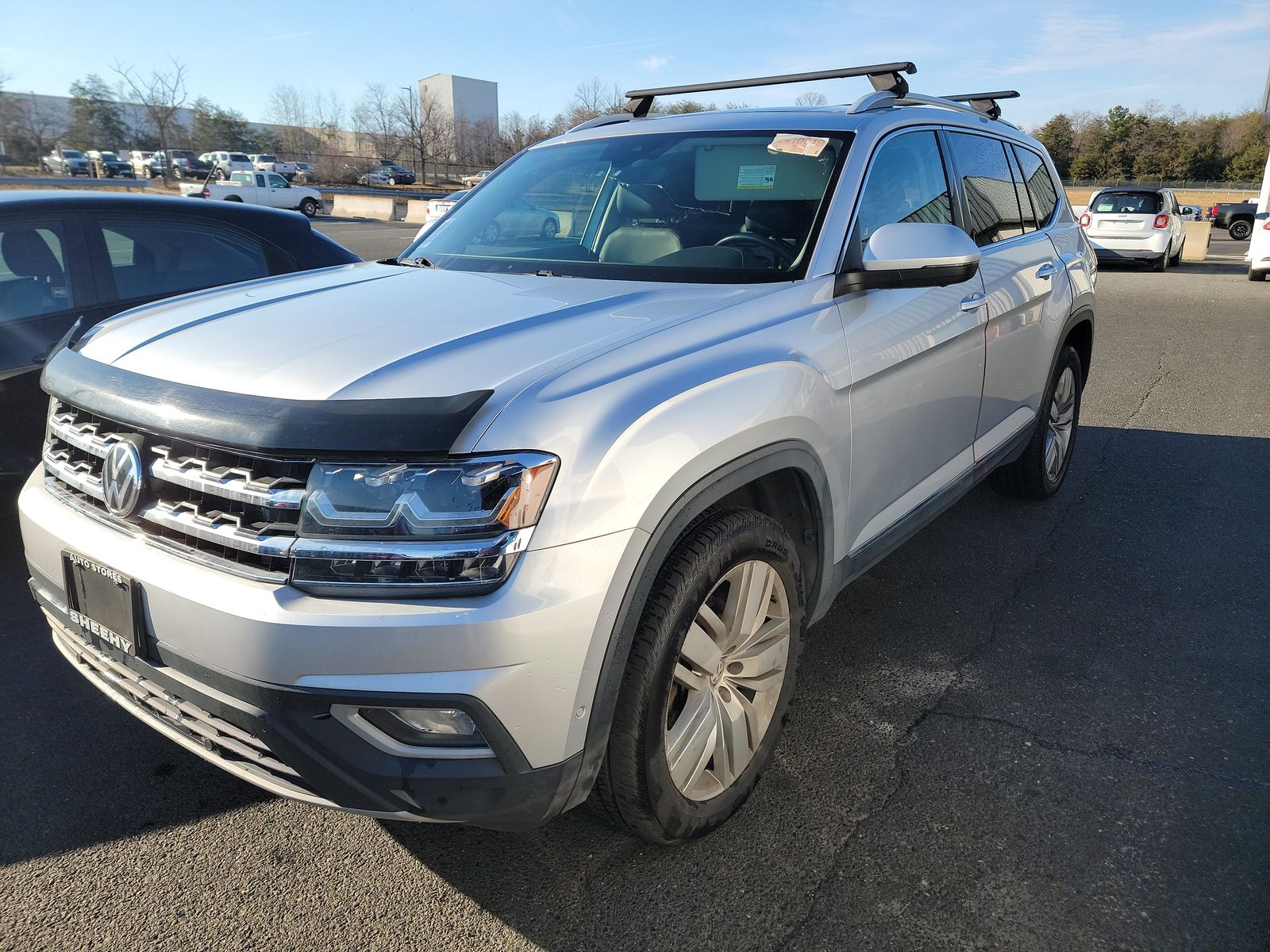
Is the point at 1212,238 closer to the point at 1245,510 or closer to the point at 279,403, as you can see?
the point at 1245,510

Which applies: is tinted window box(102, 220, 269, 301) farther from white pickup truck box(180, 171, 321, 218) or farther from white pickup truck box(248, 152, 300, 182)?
white pickup truck box(248, 152, 300, 182)

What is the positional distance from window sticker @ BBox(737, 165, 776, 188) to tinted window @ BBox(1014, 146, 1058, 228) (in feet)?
6.68

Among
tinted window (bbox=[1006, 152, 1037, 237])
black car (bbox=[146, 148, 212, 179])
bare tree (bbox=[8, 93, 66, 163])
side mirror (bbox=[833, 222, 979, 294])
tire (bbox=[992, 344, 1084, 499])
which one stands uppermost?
bare tree (bbox=[8, 93, 66, 163])

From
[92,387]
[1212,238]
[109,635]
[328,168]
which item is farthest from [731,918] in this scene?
[328,168]

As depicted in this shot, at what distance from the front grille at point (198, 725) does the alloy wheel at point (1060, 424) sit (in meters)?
4.07

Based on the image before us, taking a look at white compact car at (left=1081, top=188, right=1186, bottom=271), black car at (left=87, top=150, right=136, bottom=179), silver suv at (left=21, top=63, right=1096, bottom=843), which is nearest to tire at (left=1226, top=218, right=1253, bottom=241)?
white compact car at (left=1081, top=188, right=1186, bottom=271)

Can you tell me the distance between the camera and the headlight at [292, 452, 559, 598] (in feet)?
5.75

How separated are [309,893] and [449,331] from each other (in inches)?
55.1

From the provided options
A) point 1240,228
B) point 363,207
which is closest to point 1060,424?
point 1240,228

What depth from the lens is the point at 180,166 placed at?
55781 millimetres

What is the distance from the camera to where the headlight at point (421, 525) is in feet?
5.75

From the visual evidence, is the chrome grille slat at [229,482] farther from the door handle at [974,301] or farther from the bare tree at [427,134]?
the bare tree at [427,134]

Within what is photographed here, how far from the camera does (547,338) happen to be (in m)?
2.13

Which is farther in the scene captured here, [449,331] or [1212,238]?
[1212,238]
